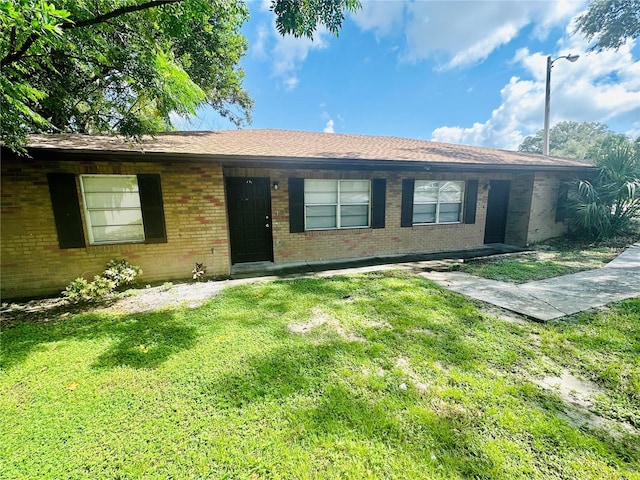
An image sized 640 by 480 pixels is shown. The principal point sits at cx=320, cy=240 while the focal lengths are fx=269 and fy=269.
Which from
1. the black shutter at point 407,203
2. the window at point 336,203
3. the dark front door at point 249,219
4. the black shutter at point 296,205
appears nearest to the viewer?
the dark front door at point 249,219

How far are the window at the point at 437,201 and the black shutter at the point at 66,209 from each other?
835cm

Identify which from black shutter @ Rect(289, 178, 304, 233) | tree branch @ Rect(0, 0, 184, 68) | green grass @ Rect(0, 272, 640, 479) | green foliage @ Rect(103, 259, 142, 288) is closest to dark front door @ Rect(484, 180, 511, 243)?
green grass @ Rect(0, 272, 640, 479)

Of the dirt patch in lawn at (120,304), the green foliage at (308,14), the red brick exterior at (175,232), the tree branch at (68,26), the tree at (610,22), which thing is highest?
the tree at (610,22)

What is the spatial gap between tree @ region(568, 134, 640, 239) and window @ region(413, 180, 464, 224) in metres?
4.01

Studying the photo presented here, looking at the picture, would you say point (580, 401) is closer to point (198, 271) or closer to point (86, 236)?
point (198, 271)

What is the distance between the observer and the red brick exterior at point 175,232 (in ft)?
17.1

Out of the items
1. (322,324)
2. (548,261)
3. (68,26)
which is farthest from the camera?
(548,261)

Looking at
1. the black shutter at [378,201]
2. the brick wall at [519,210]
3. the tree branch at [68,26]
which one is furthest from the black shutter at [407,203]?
the tree branch at [68,26]

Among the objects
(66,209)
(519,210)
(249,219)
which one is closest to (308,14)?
(249,219)

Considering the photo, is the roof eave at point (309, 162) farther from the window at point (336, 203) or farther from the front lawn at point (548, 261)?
the front lawn at point (548, 261)

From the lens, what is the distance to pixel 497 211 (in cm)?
944

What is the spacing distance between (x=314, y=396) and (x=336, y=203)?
575 centimetres

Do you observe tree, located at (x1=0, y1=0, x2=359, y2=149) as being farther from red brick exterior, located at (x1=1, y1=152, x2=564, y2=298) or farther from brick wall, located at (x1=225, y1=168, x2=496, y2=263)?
brick wall, located at (x1=225, y1=168, x2=496, y2=263)

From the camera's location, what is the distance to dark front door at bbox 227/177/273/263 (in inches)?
271
